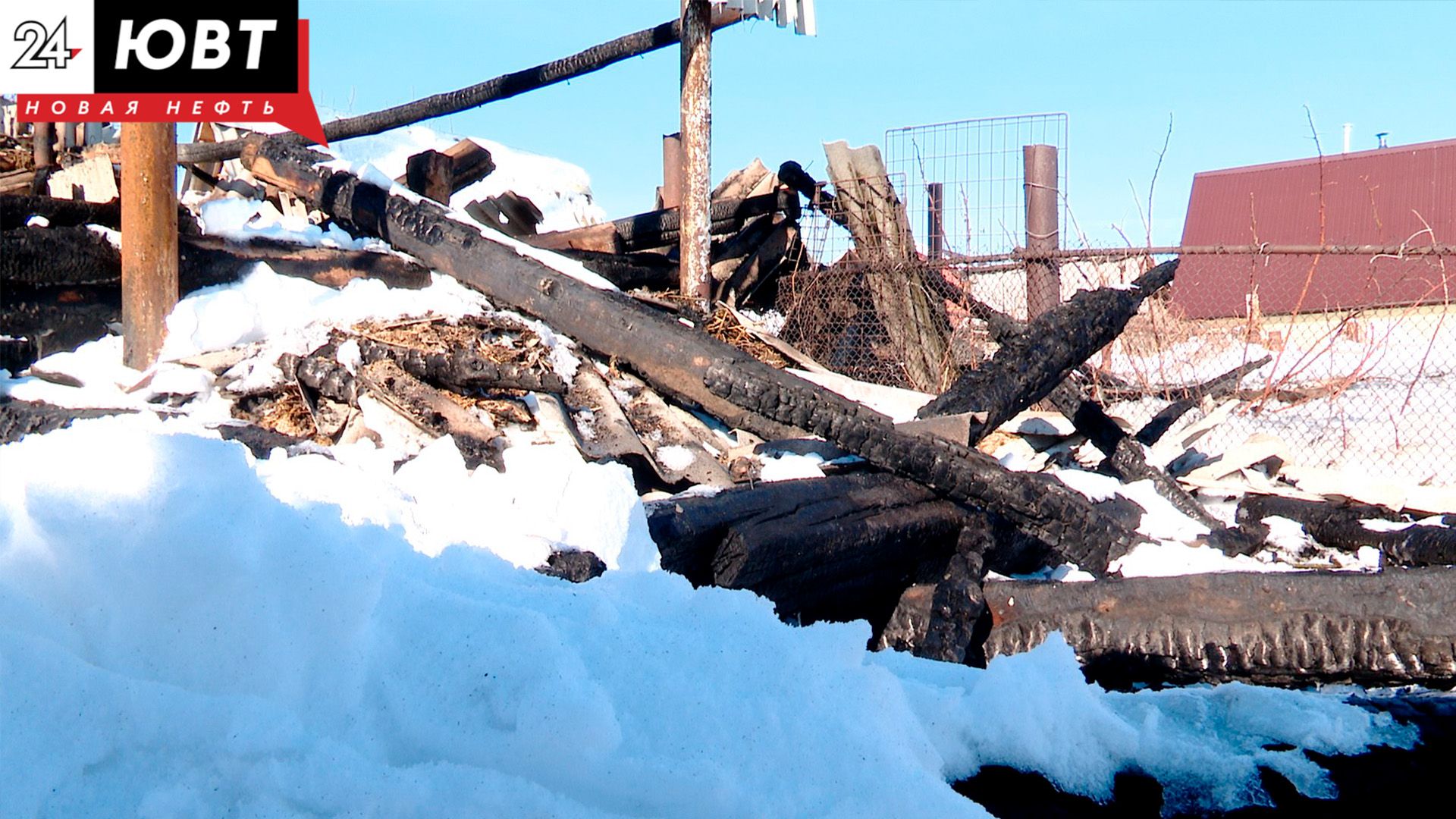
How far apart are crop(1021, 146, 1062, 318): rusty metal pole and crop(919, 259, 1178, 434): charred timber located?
1.93 meters

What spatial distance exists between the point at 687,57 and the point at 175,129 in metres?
3.54

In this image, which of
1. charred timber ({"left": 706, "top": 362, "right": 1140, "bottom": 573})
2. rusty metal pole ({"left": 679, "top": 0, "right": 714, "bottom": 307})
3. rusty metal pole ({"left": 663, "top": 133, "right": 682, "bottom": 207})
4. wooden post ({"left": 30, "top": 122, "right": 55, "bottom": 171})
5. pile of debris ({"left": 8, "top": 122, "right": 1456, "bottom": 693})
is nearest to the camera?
pile of debris ({"left": 8, "top": 122, "right": 1456, "bottom": 693})

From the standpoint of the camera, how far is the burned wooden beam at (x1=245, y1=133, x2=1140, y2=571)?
4461 millimetres

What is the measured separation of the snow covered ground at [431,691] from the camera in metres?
→ 1.39

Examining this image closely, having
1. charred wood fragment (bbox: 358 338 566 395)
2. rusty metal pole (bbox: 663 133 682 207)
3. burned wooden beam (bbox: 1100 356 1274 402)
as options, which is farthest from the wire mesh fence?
charred wood fragment (bbox: 358 338 566 395)

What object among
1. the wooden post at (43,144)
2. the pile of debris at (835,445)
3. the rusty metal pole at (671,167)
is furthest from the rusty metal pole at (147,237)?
the rusty metal pole at (671,167)

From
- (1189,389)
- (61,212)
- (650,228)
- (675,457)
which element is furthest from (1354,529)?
(61,212)

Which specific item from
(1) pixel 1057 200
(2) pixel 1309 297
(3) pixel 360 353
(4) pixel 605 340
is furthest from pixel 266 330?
(2) pixel 1309 297

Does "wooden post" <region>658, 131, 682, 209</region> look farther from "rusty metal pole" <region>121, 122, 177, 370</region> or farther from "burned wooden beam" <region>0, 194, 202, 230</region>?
"rusty metal pole" <region>121, 122, 177, 370</region>

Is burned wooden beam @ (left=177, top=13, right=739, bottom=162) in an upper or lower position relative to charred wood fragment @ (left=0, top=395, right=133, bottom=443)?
upper

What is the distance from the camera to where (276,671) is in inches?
61.1

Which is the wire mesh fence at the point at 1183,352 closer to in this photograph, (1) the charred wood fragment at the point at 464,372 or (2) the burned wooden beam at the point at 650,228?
(2) the burned wooden beam at the point at 650,228

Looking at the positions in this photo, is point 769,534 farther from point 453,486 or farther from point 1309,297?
point 1309,297

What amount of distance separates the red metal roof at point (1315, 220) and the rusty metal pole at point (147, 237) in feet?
39.6
